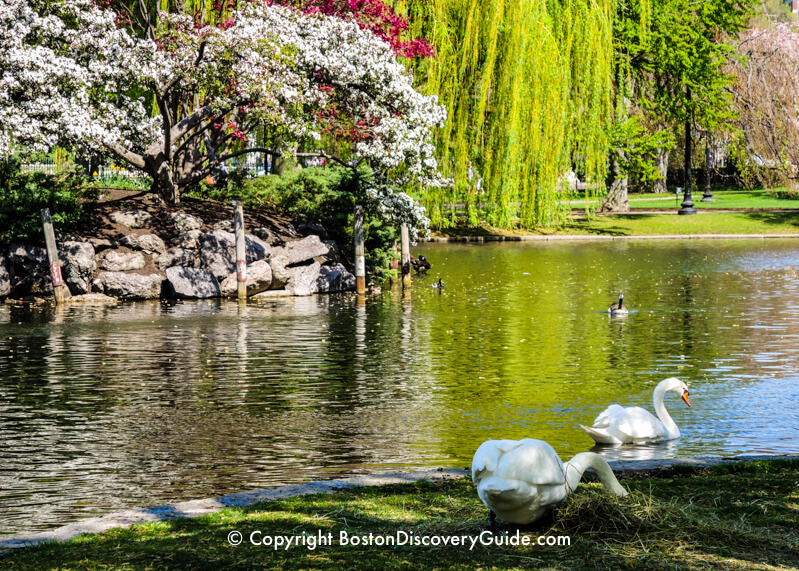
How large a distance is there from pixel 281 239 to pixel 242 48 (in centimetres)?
713

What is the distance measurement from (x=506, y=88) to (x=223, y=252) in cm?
1057

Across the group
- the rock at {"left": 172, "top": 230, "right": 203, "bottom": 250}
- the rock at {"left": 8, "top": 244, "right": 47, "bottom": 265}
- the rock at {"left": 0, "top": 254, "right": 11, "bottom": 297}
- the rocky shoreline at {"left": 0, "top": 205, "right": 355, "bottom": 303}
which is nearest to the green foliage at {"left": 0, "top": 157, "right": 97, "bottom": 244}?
the rock at {"left": 8, "top": 244, "right": 47, "bottom": 265}

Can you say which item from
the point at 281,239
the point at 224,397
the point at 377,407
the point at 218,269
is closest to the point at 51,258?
the point at 218,269

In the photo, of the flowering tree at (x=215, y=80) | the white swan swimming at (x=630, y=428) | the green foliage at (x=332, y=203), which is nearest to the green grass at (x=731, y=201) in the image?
the green foliage at (x=332, y=203)

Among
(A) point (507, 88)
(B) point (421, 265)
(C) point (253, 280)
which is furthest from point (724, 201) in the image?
(C) point (253, 280)

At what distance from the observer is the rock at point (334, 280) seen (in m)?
28.4

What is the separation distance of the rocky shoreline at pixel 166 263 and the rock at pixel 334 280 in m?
0.03

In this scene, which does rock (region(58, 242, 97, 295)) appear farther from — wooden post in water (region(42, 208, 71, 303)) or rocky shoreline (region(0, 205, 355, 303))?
wooden post in water (region(42, 208, 71, 303))

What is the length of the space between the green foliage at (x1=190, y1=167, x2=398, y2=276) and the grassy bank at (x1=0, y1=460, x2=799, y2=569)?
72.9ft

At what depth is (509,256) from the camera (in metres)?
39.2

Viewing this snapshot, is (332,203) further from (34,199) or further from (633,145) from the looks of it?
(633,145)

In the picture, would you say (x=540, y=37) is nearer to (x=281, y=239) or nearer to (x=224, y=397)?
(x=281, y=239)

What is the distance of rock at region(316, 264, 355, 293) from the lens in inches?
1118

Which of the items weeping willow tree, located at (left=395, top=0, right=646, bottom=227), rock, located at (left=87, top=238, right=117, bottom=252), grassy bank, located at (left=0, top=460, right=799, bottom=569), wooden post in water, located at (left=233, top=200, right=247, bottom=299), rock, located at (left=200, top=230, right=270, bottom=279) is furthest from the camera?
weeping willow tree, located at (left=395, top=0, right=646, bottom=227)
